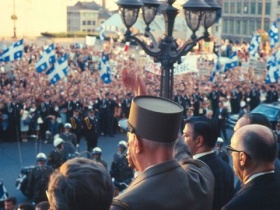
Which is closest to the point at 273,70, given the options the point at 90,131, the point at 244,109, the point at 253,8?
the point at 244,109

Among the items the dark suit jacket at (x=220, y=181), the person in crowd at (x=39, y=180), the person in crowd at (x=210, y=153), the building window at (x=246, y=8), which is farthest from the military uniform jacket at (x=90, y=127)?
the building window at (x=246, y=8)

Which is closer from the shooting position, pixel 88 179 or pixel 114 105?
pixel 88 179

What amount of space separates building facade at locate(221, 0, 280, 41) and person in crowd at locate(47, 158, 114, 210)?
66.6 m

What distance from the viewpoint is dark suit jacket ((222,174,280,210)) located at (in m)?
3.92

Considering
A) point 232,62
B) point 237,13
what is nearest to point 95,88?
point 232,62

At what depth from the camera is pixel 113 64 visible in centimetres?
3269

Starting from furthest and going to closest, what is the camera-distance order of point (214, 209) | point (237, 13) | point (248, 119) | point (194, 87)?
point (237, 13) < point (194, 87) < point (248, 119) < point (214, 209)

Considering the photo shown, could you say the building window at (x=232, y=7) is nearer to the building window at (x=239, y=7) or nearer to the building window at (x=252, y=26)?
the building window at (x=239, y=7)

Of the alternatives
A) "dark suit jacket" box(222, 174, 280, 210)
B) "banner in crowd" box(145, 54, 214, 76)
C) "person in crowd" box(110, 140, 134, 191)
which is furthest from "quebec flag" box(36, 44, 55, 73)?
"dark suit jacket" box(222, 174, 280, 210)

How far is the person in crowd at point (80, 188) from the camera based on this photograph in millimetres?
2713

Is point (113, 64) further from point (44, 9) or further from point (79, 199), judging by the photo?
point (44, 9)

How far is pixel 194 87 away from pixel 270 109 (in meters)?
6.37

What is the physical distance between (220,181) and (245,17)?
71.4 meters

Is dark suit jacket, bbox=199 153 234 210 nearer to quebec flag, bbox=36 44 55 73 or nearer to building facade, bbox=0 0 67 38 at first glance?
quebec flag, bbox=36 44 55 73
